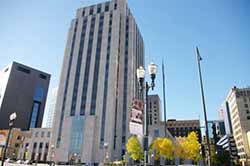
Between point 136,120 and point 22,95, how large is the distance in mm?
118746

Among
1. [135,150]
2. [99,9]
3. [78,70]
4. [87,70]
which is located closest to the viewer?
[135,150]

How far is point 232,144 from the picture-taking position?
373 feet

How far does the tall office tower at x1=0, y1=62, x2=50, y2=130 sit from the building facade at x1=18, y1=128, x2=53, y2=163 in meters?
24.0

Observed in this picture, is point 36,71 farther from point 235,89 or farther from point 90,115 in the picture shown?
point 235,89

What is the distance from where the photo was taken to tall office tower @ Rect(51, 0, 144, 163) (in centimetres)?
6875

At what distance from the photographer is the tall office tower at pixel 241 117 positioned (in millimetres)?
95269

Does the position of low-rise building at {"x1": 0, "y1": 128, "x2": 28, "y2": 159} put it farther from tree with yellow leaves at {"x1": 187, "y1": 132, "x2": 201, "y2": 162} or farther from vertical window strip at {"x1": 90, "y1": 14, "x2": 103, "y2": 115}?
tree with yellow leaves at {"x1": 187, "y1": 132, "x2": 201, "y2": 162}

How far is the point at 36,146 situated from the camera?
80.8 meters

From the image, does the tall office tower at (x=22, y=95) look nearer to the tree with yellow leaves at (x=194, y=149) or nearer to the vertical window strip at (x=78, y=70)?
the vertical window strip at (x=78, y=70)

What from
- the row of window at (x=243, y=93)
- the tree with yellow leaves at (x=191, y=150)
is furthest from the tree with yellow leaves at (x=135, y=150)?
the row of window at (x=243, y=93)

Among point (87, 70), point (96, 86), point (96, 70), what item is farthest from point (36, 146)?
point (96, 70)

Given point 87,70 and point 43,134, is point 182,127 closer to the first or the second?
point 87,70

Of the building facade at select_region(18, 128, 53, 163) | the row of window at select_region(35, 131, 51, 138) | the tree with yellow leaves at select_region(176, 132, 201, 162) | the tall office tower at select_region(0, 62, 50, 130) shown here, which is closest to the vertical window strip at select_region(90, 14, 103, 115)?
the row of window at select_region(35, 131, 51, 138)

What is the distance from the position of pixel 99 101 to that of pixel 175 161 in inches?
1299
